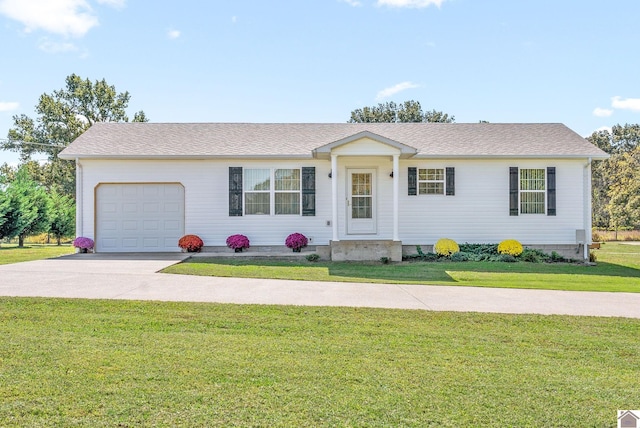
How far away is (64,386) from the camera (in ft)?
11.7

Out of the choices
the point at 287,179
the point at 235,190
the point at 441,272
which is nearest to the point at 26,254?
the point at 235,190

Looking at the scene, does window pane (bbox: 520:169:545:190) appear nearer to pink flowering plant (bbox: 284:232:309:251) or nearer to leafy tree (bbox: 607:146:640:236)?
pink flowering plant (bbox: 284:232:309:251)

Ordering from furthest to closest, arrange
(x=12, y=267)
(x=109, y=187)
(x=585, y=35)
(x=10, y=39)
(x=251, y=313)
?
(x=10, y=39), (x=585, y=35), (x=109, y=187), (x=12, y=267), (x=251, y=313)

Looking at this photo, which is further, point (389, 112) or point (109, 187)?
point (389, 112)

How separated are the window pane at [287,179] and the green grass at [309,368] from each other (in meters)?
8.65

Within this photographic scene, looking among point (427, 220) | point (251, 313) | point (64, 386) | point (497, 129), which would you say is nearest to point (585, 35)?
point (497, 129)

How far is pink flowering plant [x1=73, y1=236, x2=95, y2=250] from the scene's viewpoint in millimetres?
14016

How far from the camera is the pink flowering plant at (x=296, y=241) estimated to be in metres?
14.0

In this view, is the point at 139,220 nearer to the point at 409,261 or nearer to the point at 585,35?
the point at 409,261

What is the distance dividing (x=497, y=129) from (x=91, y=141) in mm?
13747

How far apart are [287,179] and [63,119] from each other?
87.1 ft

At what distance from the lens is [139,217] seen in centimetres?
1466

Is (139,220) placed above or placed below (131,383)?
above

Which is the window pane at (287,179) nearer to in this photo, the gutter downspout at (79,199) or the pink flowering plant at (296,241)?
the pink flowering plant at (296,241)
